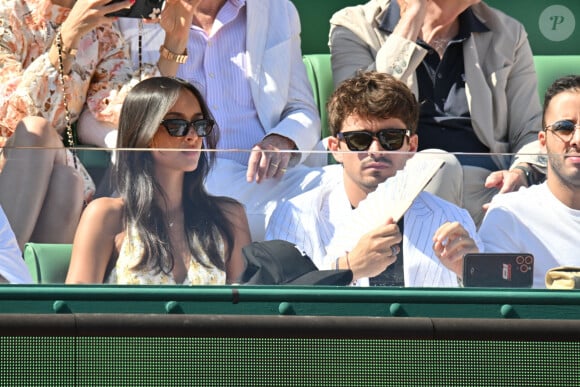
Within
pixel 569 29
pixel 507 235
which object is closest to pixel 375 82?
pixel 507 235

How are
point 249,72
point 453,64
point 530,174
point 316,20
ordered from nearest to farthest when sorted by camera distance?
point 530,174, point 249,72, point 453,64, point 316,20

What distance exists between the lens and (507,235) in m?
3.15

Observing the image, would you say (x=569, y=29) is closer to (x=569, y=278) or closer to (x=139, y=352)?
(x=569, y=278)

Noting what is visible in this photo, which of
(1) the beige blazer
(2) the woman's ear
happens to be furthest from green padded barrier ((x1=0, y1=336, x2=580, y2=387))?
(1) the beige blazer

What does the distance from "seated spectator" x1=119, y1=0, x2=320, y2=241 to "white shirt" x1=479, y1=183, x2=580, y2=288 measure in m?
1.56

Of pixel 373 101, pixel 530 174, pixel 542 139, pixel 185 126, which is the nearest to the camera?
pixel 530 174

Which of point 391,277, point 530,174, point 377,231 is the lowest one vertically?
point 391,277

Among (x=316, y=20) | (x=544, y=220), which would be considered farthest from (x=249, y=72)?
(x=544, y=220)

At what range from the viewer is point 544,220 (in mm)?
3223

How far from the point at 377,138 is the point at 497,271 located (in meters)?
1.01

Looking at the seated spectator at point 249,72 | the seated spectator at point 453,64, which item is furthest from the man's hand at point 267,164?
the seated spectator at point 453,64

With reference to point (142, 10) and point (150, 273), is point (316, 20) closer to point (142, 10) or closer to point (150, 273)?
point (142, 10)

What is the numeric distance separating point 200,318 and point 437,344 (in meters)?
0.55

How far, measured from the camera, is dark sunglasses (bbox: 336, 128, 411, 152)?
13.0 feet
